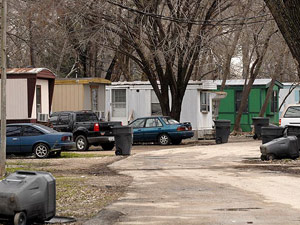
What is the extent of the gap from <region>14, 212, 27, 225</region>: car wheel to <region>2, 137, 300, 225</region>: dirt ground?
1020mm

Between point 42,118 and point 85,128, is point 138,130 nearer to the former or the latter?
point 85,128

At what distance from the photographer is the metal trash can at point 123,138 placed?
2492 cm

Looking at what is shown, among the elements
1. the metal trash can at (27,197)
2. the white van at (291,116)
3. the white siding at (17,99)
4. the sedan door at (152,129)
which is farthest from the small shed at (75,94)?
the metal trash can at (27,197)

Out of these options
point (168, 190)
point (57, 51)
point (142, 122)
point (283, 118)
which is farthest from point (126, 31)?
point (168, 190)

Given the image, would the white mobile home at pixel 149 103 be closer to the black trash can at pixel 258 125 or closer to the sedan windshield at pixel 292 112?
the black trash can at pixel 258 125

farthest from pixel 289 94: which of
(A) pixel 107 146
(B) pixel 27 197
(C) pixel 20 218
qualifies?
(C) pixel 20 218

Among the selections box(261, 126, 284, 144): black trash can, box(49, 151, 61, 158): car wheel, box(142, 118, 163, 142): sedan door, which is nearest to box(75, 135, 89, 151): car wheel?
→ box(49, 151, 61, 158): car wheel

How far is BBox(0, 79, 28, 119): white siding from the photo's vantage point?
30031 mm

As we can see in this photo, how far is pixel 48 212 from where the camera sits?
9.91 metres

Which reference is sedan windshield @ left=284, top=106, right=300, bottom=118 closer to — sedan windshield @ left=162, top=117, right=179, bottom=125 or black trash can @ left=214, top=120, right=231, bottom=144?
black trash can @ left=214, top=120, right=231, bottom=144

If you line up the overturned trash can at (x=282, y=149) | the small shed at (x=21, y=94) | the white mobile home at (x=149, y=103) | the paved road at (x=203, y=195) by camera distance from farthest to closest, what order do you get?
the white mobile home at (x=149, y=103) < the small shed at (x=21, y=94) < the overturned trash can at (x=282, y=149) < the paved road at (x=203, y=195)

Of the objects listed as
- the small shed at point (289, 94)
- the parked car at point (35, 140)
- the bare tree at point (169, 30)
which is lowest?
the parked car at point (35, 140)

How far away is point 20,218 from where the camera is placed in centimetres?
930

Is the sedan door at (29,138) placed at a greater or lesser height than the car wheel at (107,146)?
greater
